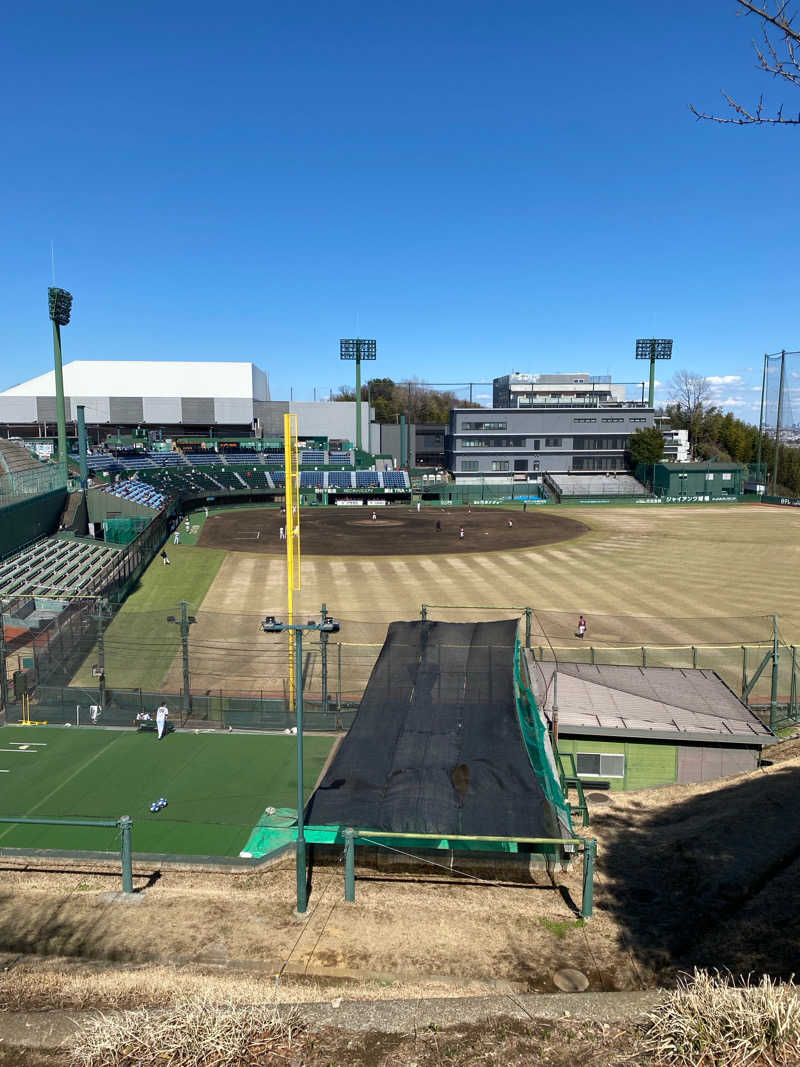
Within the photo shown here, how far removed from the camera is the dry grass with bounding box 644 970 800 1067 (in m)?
5.92

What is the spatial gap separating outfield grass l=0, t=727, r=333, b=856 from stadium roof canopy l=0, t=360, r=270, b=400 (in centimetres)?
9933

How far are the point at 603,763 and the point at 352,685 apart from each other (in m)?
9.40

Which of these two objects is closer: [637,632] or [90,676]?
[90,676]

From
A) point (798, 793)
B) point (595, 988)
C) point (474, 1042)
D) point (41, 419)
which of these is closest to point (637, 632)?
point (798, 793)

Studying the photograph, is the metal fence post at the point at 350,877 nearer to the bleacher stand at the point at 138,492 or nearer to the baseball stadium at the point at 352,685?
the baseball stadium at the point at 352,685

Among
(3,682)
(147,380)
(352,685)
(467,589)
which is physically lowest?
(467,589)

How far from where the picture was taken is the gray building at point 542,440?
104 m

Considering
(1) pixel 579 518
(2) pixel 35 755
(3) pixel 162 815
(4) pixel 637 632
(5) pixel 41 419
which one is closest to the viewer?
(3) pixel 162 815

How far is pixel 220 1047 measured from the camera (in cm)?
624

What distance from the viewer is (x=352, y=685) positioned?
80.6ft

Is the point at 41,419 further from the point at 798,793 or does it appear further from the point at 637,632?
the point at 798,793

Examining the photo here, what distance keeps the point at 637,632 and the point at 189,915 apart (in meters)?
26.3

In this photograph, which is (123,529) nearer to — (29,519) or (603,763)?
(29,519)

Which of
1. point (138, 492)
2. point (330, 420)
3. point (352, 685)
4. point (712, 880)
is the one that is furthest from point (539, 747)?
point (330, 420)
